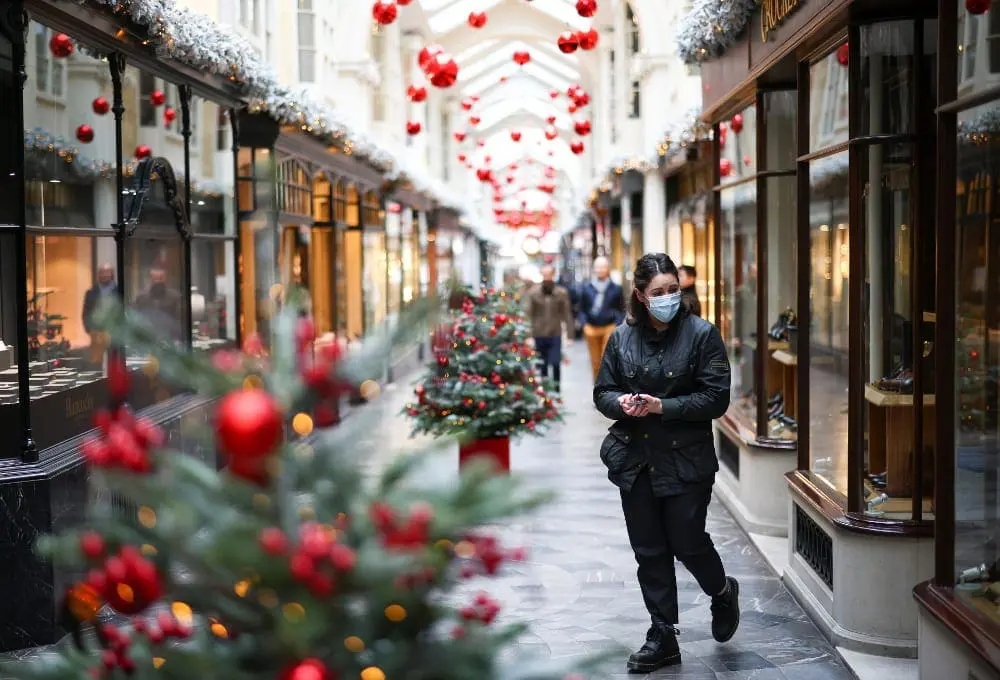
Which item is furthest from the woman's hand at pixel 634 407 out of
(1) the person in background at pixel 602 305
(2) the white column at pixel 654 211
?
(2) the white column at pixel 654 211

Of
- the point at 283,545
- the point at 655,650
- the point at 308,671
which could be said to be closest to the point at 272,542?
the point at 283,545

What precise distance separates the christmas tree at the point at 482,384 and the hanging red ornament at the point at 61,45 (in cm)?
363

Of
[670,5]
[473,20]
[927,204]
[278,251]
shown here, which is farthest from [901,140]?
[670,5]

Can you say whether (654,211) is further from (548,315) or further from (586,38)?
(586,38)

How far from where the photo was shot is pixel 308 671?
1947 millimetres

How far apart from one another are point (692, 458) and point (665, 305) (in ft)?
2.27

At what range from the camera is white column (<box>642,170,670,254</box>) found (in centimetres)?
2034

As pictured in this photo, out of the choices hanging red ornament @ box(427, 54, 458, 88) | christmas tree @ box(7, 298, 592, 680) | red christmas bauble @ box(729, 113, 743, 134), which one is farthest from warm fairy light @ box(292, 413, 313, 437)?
hanging red ornament @ box(427, 54, 458, 88)

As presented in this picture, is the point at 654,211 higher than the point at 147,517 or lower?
higher

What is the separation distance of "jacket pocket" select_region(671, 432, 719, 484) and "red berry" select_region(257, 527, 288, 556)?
3728 millimetres

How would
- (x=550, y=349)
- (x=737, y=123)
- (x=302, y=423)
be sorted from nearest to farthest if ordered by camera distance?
(x=302, y=423) < (x=737, y=123) < (x=550, y=349)

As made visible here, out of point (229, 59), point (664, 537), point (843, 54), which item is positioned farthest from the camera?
point (229, 59)

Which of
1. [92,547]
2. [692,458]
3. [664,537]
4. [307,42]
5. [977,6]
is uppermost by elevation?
[307,42]

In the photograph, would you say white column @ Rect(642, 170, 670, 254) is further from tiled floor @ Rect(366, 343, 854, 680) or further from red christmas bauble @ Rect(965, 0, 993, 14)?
red christmas bauble @ Rect(965, 0, 993, 14)
